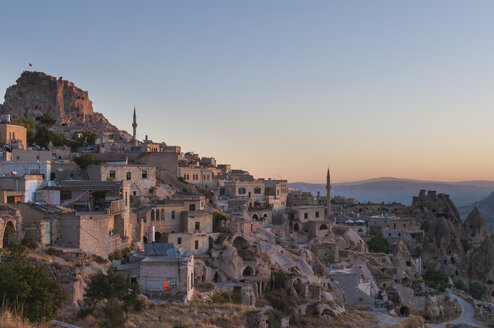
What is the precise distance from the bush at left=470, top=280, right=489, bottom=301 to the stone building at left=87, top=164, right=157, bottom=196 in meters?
41.0

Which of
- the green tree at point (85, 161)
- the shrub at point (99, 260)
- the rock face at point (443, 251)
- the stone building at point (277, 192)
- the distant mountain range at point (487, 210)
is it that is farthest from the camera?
the distant mountain range at point (487, 210)

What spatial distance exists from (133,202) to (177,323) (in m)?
18.0

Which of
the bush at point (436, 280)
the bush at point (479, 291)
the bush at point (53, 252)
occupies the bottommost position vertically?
the bush at point (479, 291)

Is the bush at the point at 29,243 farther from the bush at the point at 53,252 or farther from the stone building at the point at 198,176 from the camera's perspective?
the stone building at the point at 198,176

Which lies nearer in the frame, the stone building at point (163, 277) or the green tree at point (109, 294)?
the green tree at point (109, 294)

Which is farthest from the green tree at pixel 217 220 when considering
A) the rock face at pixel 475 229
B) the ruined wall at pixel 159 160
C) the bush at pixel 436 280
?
the rock face at pixel 475 229

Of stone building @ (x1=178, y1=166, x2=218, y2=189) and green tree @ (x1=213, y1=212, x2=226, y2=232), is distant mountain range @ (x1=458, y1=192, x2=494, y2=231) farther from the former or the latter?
green tree @ (x1=213, y1=212, x2=226, y2=232)

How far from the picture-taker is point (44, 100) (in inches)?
3290

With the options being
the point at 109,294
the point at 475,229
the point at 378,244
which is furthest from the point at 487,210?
the point at 109,294

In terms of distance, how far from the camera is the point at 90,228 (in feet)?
88.0

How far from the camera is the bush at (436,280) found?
51.2 m

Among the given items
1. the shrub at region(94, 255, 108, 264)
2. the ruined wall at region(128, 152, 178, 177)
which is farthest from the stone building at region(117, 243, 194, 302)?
the ruined wall at region(128, 152, 178, 177)

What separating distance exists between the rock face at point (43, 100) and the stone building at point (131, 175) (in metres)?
42.6

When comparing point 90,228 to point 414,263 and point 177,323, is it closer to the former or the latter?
point 177,323
